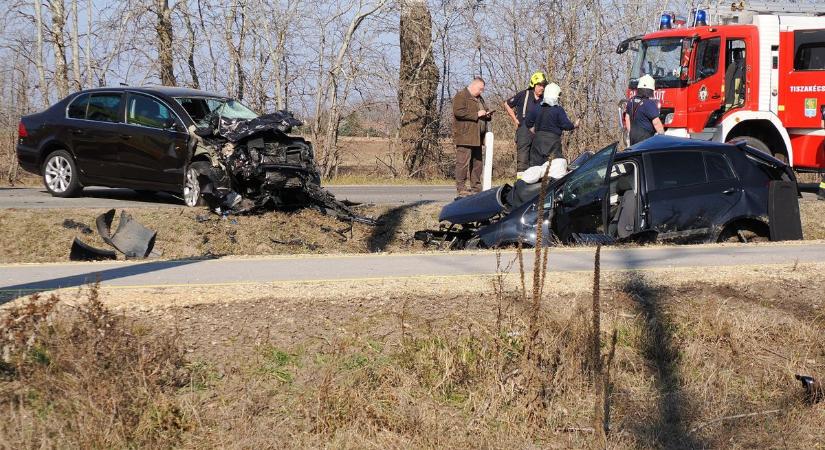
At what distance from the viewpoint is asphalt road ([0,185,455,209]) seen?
13680 millimetres

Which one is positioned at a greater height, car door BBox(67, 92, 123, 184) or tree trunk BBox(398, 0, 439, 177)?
tree trunk BBox(398, 0, 439, 177)

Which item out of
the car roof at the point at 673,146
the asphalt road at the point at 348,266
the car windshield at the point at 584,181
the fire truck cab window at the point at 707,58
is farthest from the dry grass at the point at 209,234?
the fire truck cab window at the point at 707,58

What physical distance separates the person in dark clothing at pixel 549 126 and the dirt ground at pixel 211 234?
81.9 inches

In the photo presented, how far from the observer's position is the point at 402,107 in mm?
24078

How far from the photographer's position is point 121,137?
13766 millimetres

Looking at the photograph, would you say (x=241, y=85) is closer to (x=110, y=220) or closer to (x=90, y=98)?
(x=90, y=98)

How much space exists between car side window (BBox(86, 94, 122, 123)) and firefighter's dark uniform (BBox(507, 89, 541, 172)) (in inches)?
233

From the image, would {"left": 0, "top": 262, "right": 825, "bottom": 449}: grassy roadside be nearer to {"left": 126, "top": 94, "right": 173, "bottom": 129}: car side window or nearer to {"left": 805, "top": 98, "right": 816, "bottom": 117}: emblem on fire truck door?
{"left": 126, "top": 94, "right": 173, "bottom": 129}: car side window

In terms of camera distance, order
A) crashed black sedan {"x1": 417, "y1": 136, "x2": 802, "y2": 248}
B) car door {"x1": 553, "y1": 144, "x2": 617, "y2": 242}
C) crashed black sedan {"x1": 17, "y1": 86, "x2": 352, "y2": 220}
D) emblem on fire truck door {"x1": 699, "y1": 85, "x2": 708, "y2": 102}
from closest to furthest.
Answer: car door {"x1": 553, "y1": 144, "x2": 617, "y2": 242}, crashed black sedan {"x1": 417, "y1": 136, "x2": 802, "y2": 248}, crashed black sedan {"x1": 17, "y1": 86, "x2": 352, "y2": 220}, emblem on fire truck door {"x1": 699, "y1": 85, "x2": 708, "y2": 102}

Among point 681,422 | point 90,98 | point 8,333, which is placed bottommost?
point 681,422

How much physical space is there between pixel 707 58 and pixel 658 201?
8579 millimetres

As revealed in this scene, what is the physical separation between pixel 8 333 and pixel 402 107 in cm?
1868

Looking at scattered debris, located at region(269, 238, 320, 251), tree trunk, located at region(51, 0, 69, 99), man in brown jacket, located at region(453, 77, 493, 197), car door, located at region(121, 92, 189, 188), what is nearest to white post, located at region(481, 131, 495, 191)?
man in brown jacket, located at region(453, 77, 493, 197)

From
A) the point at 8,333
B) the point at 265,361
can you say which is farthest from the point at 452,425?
the point at 8,333
